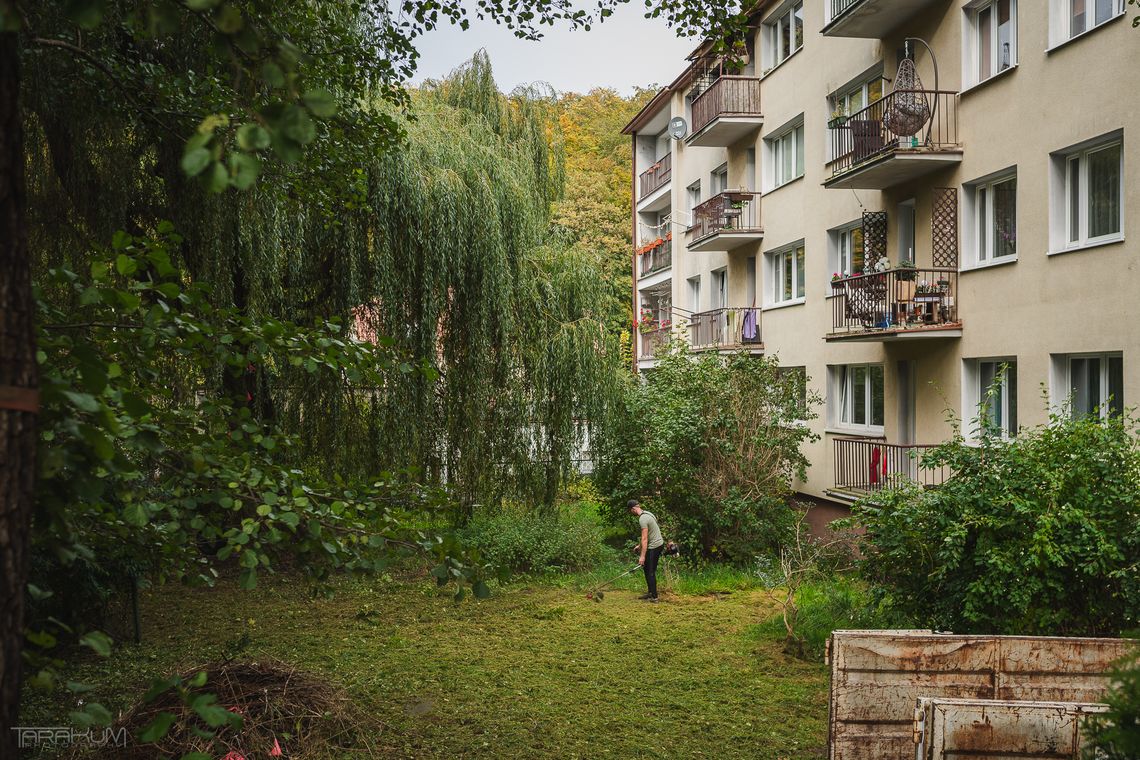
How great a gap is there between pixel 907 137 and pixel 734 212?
8163 mm

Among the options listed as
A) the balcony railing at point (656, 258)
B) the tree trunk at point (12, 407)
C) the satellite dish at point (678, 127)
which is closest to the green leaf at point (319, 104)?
the tree trunk at point (12, 407)

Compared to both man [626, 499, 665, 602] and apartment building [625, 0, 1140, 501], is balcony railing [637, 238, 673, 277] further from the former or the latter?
man [626, 499, 665, 602]

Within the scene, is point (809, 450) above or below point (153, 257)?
below

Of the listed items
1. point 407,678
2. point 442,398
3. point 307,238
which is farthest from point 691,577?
point 307,238

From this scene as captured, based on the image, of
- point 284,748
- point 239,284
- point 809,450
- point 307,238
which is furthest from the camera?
point 809,450

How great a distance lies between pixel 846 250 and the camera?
62.1ft

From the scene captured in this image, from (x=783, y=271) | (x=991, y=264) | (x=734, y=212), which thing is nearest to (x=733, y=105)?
(x=734, y=212)

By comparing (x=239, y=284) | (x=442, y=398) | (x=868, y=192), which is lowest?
(x=442, y=398)

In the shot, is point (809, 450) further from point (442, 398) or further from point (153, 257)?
point (153, 257)

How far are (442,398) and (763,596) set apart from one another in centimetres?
572

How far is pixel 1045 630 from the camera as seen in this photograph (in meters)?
7.95

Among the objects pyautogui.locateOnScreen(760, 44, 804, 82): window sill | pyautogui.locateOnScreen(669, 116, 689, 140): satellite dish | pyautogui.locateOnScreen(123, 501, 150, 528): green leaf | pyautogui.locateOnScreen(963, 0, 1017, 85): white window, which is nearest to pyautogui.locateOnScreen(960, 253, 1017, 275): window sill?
pyautogui.locateOnScreen(963, 0, 1017, 85): white window

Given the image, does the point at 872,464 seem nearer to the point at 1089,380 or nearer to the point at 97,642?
the point at 1089,380

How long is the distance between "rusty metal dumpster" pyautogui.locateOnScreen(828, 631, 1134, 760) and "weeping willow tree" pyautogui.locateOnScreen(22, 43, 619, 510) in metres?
4.12
